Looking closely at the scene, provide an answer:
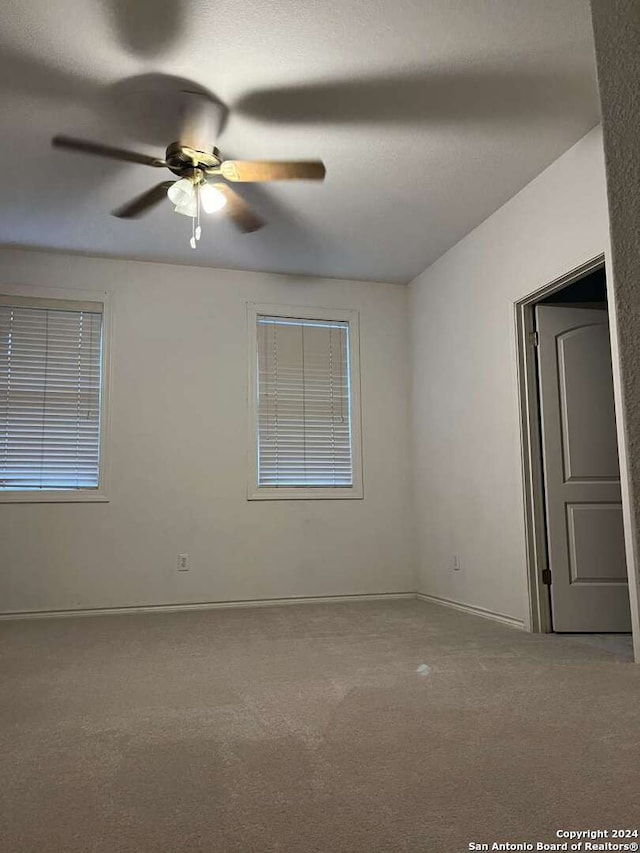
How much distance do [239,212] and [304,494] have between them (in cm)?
231

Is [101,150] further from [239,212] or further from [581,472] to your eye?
[581,472]

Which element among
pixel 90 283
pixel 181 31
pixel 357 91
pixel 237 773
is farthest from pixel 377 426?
pixel 237 773

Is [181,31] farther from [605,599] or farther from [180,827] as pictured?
[605,599]

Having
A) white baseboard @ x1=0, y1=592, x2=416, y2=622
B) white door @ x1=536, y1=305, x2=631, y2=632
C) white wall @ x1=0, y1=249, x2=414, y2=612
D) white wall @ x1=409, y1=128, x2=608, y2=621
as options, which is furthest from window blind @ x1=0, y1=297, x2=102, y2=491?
white door @ x1=536, y1=305, x2=631, y2=632

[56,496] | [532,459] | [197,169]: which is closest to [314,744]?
[532,459]

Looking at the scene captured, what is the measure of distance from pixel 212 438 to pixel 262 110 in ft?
8.55

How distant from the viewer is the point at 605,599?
3.84 meters

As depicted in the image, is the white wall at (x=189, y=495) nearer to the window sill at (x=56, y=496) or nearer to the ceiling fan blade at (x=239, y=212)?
Answer: the window sill at (x=56, y=496)

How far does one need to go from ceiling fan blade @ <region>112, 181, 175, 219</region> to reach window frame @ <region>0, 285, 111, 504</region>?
0.97m

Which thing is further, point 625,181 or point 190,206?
point 190,206

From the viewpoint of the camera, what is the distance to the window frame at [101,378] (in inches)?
182

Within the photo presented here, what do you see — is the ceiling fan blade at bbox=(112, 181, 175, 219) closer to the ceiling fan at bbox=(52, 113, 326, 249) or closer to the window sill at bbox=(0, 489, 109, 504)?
the ceiling fan at bbox=(52, 113, 326, 249)

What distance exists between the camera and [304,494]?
5188 mm

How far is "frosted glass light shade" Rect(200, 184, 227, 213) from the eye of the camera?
3.34m
